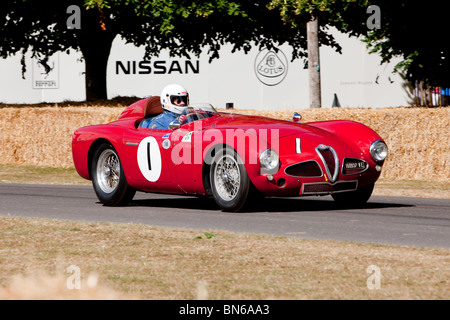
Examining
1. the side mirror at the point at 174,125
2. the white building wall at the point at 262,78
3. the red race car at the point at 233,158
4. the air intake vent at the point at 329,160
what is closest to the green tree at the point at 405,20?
the red race car at the point at 233,158

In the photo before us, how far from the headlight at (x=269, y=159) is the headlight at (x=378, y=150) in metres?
1.31

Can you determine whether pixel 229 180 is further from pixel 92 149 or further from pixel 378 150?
pixel 92 149

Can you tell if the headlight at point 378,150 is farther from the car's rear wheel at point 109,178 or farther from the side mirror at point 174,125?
the car's rear wheel at point 109,178

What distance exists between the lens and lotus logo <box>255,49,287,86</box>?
31422mm

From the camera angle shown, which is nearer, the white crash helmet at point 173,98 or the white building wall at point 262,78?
the white crash helmet at point 173,98

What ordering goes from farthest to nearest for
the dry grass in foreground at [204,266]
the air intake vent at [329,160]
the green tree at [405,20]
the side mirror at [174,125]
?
the green tree at [405,20], the side mirror at [174,125], the air intake vent at [329,160], the dry grass in foreground at [204,266]

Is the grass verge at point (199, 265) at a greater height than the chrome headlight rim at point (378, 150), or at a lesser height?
lesser

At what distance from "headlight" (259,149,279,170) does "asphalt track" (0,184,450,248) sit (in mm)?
569

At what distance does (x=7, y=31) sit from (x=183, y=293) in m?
19.9

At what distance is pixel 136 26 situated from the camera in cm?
2353

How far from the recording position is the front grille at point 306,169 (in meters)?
9.77

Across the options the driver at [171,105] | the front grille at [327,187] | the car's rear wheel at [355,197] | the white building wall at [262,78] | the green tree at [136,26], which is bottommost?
the car's rear wheel at [355,197]

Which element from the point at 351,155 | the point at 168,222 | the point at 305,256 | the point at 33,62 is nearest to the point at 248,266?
the point at 305,256

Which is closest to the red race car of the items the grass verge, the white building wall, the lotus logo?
the grass verge
